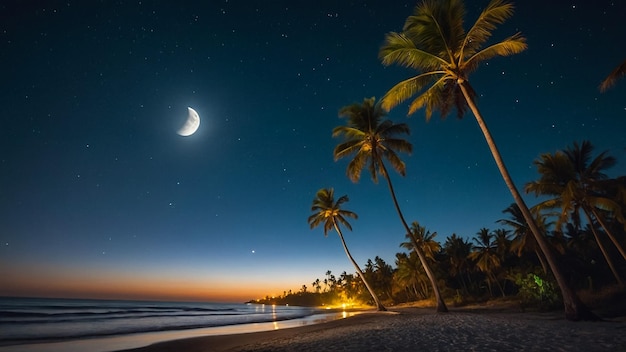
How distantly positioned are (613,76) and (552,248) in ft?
83.9

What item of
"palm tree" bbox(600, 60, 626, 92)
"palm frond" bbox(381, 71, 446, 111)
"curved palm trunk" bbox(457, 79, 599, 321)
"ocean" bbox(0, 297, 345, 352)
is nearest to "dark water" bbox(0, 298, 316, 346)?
"ocean" bbox(0, 297, 345, 352)

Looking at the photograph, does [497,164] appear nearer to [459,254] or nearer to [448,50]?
[448,50]

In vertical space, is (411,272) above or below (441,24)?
below

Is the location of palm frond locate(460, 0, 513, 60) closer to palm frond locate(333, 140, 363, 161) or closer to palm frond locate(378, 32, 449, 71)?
palm frond locate(378, 32, 449, 71)

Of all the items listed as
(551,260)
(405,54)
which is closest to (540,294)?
(551,260)

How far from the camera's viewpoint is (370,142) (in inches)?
817

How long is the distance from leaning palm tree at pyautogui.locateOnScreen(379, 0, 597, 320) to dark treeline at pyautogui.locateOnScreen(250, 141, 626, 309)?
8746mm

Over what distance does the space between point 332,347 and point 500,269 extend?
124ft

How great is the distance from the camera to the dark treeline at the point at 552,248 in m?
17.6

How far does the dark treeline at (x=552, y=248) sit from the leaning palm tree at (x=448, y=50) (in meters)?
8.75

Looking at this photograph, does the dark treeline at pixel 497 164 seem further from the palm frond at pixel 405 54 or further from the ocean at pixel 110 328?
the ocean at pixel 110 328

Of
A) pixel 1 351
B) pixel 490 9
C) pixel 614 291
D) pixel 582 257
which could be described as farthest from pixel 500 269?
pixel 1 351

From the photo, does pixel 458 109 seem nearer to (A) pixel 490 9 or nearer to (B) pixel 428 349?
(A) pixel 490 9

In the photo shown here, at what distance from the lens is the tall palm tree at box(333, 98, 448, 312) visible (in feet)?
66.9
